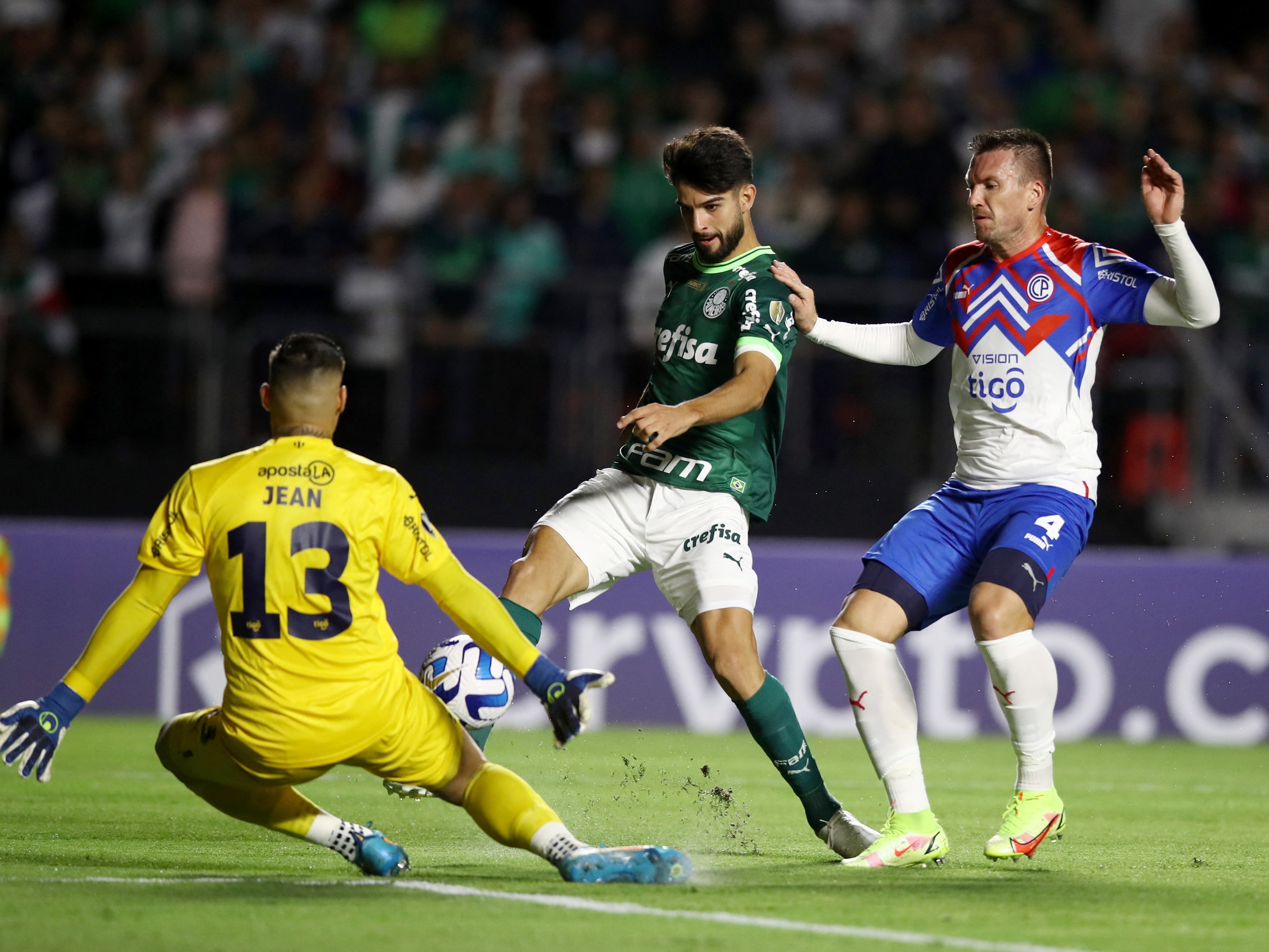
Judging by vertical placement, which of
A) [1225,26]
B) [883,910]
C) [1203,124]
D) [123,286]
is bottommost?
[883,910]

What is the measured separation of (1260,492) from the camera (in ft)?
40.6

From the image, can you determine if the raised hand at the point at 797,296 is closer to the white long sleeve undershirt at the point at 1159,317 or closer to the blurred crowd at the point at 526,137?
the white long sleeve undershirt at the point at 1159,317

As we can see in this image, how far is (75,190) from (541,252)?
3.33 metres

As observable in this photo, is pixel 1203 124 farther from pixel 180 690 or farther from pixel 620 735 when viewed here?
pixel 180 690

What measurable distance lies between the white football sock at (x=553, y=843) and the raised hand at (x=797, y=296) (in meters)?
2.13

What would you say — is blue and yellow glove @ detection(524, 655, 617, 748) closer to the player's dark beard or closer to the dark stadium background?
the player's dark beard

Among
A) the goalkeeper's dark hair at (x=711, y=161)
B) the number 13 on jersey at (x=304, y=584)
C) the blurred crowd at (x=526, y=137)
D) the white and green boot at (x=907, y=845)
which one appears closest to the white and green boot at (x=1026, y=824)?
the white and green boot at (x=907, y=845)

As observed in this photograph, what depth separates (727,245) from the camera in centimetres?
626

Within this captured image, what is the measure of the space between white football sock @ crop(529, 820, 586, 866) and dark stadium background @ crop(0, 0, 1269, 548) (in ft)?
21.8

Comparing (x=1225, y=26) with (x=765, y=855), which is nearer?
(x=765, y=855)

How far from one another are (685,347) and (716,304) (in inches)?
7.4

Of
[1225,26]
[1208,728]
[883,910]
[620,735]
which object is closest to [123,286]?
[620,735]

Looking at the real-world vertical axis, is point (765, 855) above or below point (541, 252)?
below

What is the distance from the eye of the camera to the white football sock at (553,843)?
4992 millimetres
